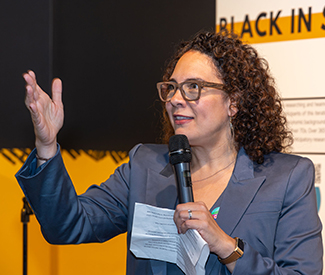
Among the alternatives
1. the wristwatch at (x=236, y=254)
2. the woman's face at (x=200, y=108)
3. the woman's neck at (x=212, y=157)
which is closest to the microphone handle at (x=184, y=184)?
the wristwatch at (x=236, y=254)

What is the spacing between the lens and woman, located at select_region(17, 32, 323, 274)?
1.40m

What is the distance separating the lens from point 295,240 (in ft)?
4.85

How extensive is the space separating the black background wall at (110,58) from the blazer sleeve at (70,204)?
1138 mm

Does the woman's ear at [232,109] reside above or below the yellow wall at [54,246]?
above

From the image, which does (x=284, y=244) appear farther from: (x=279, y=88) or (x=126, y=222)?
(x=279, y=88)

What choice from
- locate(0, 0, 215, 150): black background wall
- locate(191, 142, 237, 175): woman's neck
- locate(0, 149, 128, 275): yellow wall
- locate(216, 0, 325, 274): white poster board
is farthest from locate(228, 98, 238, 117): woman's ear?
locate(0, 149, 128, 275): yellow wall

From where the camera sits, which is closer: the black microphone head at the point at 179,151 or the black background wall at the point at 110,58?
the black microphone head at the point at 179,151

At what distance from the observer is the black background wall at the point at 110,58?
112 inches

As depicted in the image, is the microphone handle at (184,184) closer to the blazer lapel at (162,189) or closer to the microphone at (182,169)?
the microphone at (182,169)

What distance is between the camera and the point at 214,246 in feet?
4.27

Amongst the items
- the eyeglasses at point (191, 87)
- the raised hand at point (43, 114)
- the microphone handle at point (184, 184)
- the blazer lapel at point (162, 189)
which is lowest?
the blazer lapel at point (162, 189)

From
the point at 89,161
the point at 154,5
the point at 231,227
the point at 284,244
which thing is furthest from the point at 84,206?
the point at 154,5

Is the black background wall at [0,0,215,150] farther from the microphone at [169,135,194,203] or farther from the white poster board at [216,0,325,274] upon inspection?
the microphone at [169,135,194,203]

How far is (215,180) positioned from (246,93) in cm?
44
